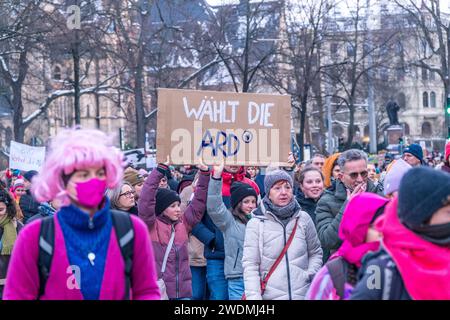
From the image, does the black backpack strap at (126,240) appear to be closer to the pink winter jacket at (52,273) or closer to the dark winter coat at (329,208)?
the pink winter jacket at (52,273)

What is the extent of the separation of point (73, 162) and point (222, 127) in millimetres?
4059

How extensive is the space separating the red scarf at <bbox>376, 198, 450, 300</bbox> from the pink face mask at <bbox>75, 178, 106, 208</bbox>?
4.03ft

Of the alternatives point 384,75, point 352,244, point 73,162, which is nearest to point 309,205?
point 352,244

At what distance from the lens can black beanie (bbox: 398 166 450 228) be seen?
12.2 feet

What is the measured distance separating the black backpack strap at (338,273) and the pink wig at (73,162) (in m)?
1.05

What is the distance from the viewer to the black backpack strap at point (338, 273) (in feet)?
14.0

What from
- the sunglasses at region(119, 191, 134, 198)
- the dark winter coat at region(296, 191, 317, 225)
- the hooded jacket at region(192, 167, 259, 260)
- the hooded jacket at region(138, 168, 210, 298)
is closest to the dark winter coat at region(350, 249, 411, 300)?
the hooded jacket at region(138, 168, 210, 298)

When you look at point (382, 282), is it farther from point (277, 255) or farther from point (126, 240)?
point (277, 255)

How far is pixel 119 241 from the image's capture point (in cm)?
412

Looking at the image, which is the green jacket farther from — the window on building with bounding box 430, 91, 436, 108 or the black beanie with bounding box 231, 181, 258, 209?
the window on building with bounding box 430, 91, 436, 108

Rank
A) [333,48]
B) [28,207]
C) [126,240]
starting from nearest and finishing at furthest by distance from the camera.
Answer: [126,240]
[28,207]
[333,48]

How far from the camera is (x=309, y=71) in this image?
92.9ft
